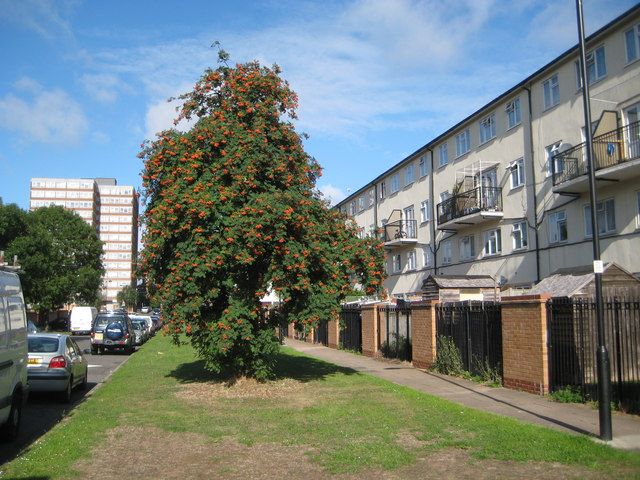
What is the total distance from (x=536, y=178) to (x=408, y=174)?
15.0 meters

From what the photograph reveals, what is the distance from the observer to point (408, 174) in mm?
40438

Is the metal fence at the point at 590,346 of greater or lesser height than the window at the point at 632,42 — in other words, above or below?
below

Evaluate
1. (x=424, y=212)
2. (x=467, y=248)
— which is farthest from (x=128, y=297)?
(x=467, y=248)

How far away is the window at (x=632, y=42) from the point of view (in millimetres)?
20688

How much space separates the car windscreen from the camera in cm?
1312

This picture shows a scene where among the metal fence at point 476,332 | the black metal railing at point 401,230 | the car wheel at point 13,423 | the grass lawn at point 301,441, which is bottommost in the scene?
the grass lawn at point 301,441

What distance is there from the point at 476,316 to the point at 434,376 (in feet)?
7.02

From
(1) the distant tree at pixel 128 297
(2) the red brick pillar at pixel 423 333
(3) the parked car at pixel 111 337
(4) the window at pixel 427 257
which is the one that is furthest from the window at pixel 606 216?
(1) the distant tree at pixel 128 297

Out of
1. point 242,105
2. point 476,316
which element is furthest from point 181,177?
point 476,316

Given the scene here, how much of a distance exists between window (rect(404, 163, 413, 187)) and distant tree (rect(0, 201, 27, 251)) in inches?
1384

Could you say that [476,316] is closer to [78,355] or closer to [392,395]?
[392,395]

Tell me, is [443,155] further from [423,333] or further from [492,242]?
[423,333]

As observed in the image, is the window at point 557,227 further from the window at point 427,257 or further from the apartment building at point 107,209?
the apartment building at point 107,209

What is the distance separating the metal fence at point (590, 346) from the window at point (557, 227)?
12939 millimetres
